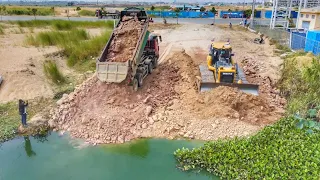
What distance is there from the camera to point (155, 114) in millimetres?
10789

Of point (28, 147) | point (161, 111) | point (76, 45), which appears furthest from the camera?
point (76, 45)

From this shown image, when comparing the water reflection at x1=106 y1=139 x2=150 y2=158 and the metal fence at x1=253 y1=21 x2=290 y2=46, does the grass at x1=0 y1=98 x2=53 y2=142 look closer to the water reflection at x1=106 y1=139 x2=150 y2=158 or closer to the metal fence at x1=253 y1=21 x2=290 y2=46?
the water reflection at x1=106 y1=139 x2=150 y2=158

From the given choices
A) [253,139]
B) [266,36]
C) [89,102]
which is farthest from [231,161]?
[266,36]

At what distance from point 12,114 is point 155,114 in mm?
5745

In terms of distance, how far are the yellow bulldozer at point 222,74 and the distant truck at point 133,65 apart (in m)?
2.64

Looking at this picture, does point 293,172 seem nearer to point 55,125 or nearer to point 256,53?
point 55,125

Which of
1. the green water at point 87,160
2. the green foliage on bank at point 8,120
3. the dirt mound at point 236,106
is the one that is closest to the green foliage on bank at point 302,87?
the dirt mound at point 236,106

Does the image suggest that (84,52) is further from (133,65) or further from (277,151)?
(277,151)

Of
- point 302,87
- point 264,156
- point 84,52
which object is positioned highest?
point 84,52

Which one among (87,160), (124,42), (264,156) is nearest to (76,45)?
(124,42)

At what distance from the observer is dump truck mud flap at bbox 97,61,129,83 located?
426 inches

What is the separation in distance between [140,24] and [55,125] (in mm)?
6066

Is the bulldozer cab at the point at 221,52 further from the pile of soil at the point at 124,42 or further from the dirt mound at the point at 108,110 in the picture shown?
the pile of soil at the point at 124,42

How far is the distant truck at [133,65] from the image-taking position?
10914mm
